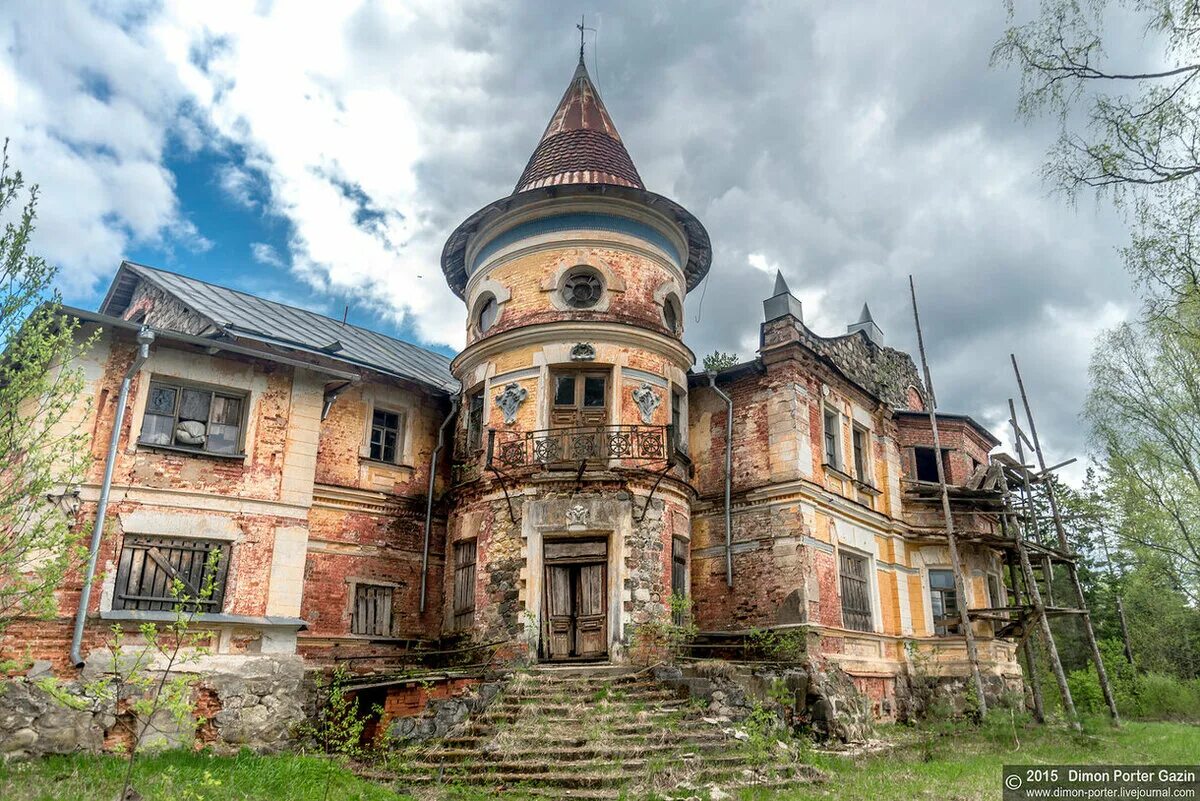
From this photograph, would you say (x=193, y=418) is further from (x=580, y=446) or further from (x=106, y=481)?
(x=580, y=446)

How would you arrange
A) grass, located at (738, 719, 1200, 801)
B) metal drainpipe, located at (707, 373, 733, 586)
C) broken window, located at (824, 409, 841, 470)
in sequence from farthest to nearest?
broken window, located at (824, 409, 841, 470) < metal drainpipe, located at (707, 373, 733, 586) < grass, located at (738, 719, 1200, 801)

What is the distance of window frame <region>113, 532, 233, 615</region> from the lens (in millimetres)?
12969

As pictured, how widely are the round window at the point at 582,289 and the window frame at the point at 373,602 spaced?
7.22 metres

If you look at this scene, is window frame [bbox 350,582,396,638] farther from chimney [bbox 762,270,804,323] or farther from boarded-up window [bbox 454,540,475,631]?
chimney [bbox 762,270,804,323]

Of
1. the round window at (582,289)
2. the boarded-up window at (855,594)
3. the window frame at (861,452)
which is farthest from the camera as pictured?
the window frame at (861,452)

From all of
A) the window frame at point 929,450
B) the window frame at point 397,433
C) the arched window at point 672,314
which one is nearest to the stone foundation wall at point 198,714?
the window frame at point 397,433

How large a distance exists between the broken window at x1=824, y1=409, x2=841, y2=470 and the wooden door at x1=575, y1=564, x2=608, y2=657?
6826 millimetres

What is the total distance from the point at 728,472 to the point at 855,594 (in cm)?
425

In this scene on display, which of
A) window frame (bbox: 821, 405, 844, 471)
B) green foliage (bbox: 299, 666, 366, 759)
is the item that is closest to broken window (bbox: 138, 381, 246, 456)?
green foliage (bbox: 299, 666, 366, 759)

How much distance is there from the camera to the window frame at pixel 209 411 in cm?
1388

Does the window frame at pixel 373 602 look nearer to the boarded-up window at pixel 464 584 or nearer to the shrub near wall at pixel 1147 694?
the boarded-up window at pixel 464 584

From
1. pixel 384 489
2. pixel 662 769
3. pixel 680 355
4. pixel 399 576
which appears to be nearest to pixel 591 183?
pixel 680 355

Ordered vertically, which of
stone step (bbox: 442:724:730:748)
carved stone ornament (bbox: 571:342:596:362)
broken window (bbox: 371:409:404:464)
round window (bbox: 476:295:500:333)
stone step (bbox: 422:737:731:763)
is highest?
round window (bbox: 476:295:500:333)

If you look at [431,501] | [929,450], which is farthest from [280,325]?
[929,450]
